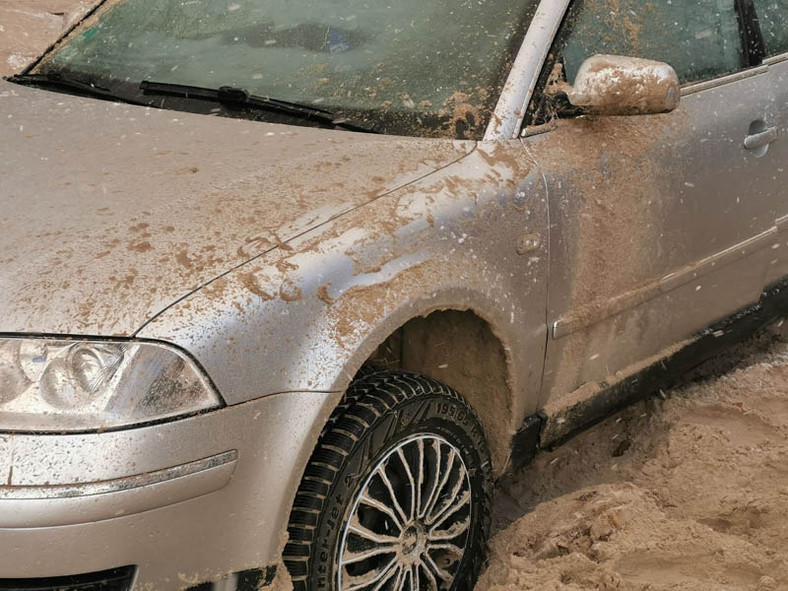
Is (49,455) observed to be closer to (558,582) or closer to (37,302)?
(37,302)

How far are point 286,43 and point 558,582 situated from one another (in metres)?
1.67

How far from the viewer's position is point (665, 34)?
127 inches

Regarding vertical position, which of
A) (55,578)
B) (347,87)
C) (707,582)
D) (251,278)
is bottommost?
(707,582)

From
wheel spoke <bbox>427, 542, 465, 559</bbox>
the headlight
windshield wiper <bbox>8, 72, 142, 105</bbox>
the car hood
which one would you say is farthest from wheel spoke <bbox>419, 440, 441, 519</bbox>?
windshield wiper <bbox>8, 72, 142, 105</bbox>

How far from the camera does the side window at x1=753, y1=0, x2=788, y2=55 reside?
3670mm

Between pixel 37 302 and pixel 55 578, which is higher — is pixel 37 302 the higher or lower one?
the higher one

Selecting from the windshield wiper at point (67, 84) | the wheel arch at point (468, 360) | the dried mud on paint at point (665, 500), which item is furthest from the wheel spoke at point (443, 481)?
the windshield wiper at point (67, 84)

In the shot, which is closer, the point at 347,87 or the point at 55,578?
the point at 55,578

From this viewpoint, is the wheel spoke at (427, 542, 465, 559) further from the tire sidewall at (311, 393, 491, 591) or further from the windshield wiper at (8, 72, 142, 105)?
the windshield wiper at (8, 72, 142, 105)

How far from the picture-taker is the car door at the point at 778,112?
346cm

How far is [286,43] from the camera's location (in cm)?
301

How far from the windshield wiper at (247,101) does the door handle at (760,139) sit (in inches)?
52.5

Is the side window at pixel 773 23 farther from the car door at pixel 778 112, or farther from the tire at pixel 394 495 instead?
A: the tire at pixel 394 495

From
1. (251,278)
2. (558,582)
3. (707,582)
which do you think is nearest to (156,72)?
(251,278)
